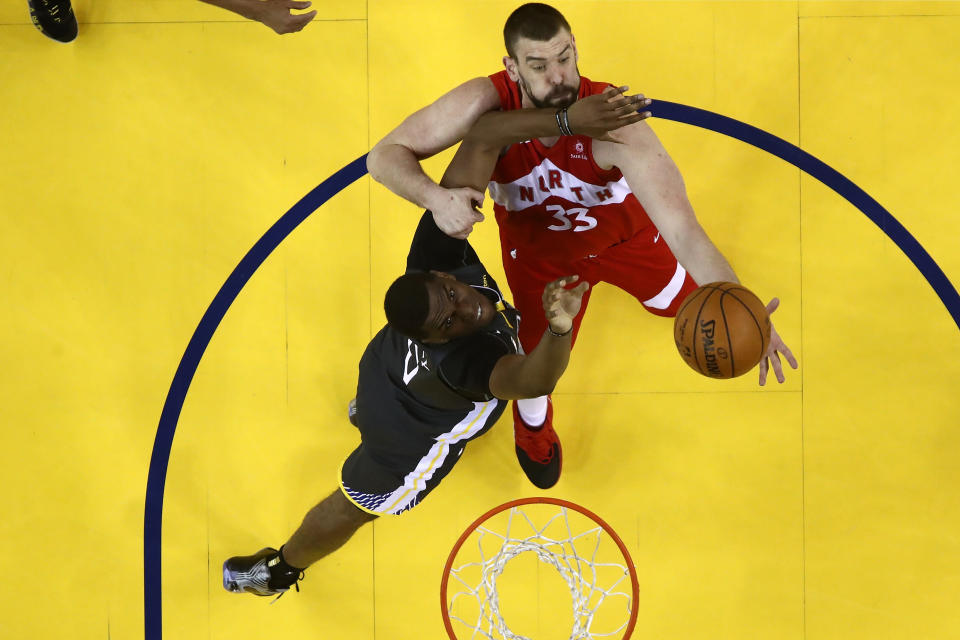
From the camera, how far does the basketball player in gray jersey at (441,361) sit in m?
2.26

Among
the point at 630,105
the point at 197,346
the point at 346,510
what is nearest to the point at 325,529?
the point at 346,510

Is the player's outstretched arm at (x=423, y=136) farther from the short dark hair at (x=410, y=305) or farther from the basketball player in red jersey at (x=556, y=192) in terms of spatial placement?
the short dark hair at (x=410, y=305)

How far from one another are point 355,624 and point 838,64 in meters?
Answer: 3.67

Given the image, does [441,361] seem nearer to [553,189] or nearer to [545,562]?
Answer: [553,189]

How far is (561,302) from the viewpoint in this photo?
2.12m

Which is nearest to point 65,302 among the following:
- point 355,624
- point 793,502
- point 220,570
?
point 220,570

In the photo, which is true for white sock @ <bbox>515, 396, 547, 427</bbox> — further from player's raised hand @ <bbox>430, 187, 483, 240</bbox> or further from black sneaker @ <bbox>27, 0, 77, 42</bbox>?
black sneaker @ <bbox>27, 0, 77, 42</bbox>

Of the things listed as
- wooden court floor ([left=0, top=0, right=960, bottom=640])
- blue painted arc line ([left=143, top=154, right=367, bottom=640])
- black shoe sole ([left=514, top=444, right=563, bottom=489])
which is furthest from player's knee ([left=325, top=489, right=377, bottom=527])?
blue painted arc line ([left=143, top=154, right=367, bottom=640])

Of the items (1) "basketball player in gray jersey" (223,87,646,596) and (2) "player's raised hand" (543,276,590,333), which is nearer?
(2) "player's raised hand" (543,276,590,333)

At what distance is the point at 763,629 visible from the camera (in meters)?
3.45

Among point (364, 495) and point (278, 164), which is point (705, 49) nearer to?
point (278, 164)

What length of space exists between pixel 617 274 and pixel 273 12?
6.81 ft

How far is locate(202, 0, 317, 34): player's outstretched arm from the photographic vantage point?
346cm

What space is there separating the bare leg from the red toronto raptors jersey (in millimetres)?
1334
